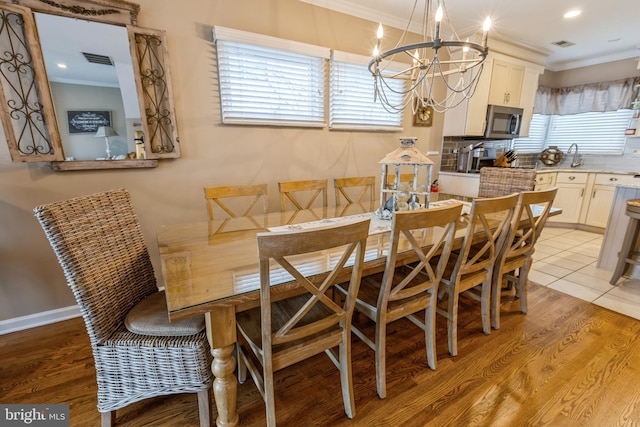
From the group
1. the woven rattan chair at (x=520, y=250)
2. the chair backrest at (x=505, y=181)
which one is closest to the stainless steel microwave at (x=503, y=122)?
the chair backrest at (x=505, y=181)

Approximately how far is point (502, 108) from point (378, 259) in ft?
11.9

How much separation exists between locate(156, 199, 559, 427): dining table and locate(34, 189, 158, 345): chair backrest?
0.18 m

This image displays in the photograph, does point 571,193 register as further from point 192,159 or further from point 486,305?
point 192,159

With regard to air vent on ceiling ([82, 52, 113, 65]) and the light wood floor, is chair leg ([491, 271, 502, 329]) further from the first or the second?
air vent on ceiling ([82, 52, 113, 65])

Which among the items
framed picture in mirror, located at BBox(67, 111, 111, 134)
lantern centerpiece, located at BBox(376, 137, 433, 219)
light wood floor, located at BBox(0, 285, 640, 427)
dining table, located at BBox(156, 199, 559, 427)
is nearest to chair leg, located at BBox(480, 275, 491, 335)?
light wood floor, located at BBox(0, 285, 640, 427)

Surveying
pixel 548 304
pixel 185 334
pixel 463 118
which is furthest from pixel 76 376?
pixel 463 118

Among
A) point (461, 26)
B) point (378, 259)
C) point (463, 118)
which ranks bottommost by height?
point (378, 259)

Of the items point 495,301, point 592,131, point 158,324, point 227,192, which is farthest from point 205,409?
point 592,131

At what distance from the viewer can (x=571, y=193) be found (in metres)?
4.38

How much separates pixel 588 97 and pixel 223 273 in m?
6.07

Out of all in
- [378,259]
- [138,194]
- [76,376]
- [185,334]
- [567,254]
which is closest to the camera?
[185,334]

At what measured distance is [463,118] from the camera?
11.8ft

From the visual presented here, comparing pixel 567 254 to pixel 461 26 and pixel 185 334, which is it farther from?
pixel 185 334

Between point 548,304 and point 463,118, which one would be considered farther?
point 463,118
